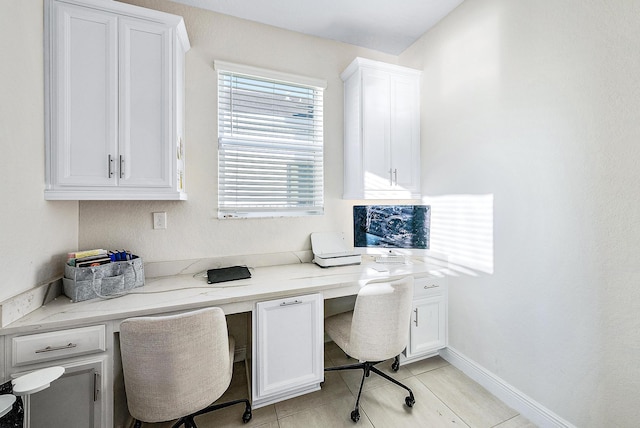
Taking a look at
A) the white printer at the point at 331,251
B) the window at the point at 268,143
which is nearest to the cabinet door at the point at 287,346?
the white printer at the point at 331,251

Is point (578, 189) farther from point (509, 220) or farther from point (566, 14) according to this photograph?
point (566, 14)

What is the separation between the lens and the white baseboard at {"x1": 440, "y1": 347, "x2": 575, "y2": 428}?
1.53 meters

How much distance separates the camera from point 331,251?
2.32 m

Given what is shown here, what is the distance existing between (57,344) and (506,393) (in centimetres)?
257

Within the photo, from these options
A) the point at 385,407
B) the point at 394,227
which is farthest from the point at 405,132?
the point at 385,407

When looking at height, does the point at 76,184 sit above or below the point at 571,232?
above

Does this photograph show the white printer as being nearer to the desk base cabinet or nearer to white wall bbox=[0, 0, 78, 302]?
the desk base cabinet

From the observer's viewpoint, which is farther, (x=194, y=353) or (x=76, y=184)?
(x=76, y=184)

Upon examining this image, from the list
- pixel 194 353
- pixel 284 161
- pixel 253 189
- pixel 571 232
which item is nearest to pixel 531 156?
pixel 571 232

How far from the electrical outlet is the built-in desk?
378 mm

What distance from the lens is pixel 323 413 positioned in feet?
5.54

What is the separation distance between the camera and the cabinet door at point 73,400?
1.22 metres

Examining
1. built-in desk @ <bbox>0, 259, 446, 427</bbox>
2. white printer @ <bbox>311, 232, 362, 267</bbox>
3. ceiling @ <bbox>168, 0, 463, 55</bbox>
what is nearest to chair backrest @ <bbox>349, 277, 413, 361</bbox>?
built-in desk @ <bbox>0, 259, 446, 427</bbox>

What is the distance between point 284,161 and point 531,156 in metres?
1.76
